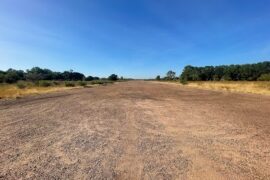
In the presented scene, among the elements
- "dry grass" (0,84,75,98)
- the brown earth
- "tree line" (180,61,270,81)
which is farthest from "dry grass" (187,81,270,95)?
"tree line" (180,61,270,81)

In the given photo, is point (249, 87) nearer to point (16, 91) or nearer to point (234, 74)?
point (16, 91)

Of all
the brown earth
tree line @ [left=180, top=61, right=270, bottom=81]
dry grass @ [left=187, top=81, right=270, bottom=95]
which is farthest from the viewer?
tree line @ [left=180, top=61, right=270, bottom=81]

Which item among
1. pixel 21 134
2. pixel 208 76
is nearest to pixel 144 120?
pixel 21 134

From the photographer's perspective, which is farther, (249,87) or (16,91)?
(16,91)

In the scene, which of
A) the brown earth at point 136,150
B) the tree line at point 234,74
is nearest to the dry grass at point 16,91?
the brown earth at point 136,150

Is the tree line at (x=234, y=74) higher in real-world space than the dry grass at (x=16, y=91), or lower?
higher

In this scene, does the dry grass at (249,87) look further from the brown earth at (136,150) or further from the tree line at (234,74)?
the tree line at (234,74)

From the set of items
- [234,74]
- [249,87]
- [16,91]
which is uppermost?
[234,74]

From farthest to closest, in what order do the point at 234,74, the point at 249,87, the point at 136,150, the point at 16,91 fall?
the point at 234,74
the point at 16,91
the point at 249,87
the point at 136,150

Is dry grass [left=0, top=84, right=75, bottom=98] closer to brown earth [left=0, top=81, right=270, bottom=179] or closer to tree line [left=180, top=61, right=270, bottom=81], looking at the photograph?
brown earth [left=0, top=81, right=270, bottom=179]

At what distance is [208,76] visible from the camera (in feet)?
385

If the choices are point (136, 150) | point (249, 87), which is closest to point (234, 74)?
point (249, 87)

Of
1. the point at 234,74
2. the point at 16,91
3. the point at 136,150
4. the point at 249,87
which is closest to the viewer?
the point at 136,150

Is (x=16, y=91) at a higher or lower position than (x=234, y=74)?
lower
